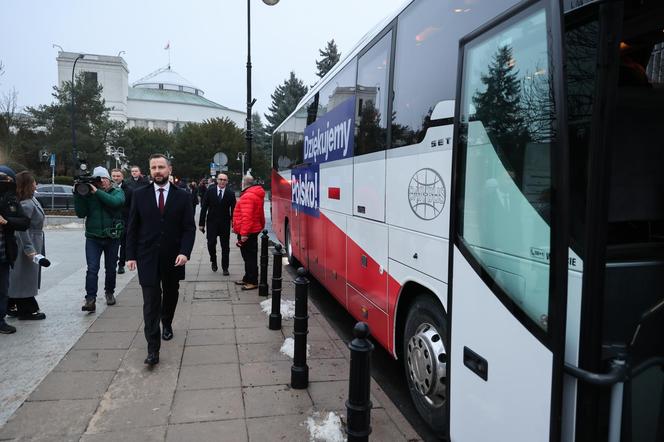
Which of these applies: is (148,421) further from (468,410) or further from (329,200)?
(329,200)

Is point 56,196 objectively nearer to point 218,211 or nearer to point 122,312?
point 218,211

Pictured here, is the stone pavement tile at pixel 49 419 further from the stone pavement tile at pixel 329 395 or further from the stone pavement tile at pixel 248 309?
the stone pavement tile at pixel 248 309

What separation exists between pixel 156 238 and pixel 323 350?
2.21 metres

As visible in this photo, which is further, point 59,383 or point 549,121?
point 59,383

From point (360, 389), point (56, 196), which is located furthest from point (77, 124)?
point (360, 389)

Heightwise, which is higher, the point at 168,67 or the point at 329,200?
the point at 168,67

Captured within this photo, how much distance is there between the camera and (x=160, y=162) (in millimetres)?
4980

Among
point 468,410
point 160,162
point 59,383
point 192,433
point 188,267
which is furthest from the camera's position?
point 188,267

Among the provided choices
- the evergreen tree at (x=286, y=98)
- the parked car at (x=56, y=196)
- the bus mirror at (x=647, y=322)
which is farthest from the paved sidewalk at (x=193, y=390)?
the evergreen tree at (x=286, y=98)

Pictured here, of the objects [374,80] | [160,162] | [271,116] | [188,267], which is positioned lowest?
[188,267]

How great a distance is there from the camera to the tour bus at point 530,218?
6.54 feet

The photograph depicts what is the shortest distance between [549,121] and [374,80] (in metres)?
3.09

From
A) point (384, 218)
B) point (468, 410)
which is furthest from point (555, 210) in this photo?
point (384, 218)

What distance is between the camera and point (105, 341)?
5.61m
